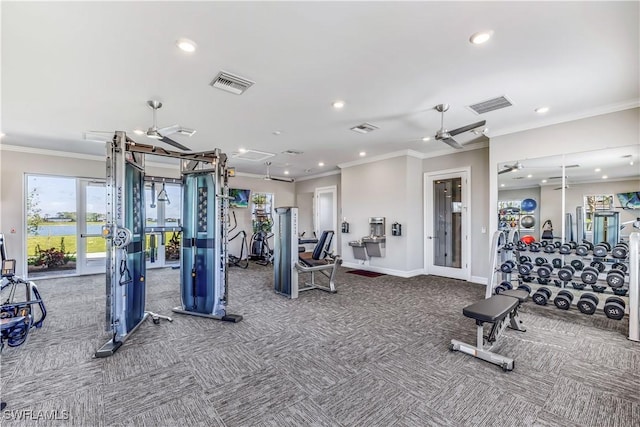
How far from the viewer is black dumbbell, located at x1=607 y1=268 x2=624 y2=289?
3.58 m

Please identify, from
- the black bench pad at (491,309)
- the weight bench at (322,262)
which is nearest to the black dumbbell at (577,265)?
the black bench pad at (491,309)

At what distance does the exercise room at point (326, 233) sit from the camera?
7.25 feet

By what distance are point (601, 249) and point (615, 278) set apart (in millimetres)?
433

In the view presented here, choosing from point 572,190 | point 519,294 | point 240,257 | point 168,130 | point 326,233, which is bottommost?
point 240,257

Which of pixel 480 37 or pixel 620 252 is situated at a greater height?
pixel 480 37

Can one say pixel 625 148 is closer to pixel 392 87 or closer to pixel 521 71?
pixel 521 71

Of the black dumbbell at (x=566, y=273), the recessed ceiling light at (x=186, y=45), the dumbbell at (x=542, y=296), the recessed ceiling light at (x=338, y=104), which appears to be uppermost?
the recessed ceiling light at (x=186, y=45)

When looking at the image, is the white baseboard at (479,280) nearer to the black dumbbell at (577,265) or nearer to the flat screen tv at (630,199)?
the black dumbbell at (577,265)

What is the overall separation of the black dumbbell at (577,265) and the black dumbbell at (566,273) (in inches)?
7.3

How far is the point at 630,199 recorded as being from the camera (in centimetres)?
395

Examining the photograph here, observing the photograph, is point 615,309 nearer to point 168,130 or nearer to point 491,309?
point 491,309

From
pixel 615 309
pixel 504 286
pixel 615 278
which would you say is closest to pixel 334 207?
pixel 504 286

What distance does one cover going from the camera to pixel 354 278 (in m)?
6.52

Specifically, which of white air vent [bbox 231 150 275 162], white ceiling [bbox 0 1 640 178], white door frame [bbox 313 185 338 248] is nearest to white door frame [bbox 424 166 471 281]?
white ceiling [bbox 0 1 640 178]
